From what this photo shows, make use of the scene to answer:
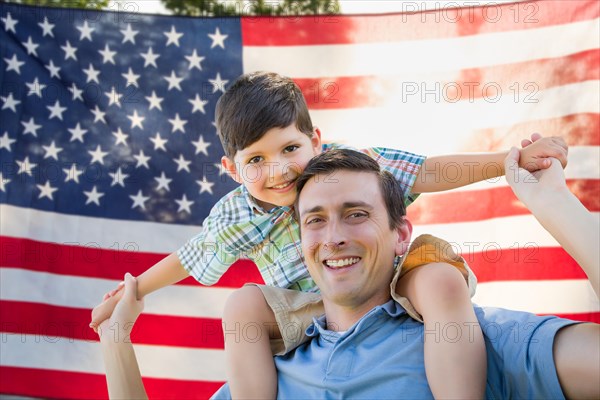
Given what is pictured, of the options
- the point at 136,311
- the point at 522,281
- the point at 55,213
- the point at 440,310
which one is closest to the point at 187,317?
the point at 55,213

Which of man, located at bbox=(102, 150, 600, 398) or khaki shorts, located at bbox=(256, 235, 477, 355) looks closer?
man, located at bbox=(102, 150, 600, 398)

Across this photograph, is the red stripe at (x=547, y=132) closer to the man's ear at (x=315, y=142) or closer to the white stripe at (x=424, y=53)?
the white stripe at (x=424, y=53)

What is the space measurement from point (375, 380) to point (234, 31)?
227 centimetres

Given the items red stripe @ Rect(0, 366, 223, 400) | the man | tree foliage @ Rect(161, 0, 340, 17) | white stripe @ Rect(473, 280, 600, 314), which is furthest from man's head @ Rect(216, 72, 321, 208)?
tree foliage @ Rect(161, 0, 340, 17)

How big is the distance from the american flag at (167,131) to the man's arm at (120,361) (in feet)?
4.04

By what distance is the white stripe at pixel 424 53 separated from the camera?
10.2 feet

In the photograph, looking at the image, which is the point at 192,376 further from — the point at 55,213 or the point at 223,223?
the point at 223,223

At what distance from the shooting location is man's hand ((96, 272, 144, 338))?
7.27 ft

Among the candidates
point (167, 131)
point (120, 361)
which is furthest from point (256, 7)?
point (120, 361)

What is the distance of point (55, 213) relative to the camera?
3.48 meters

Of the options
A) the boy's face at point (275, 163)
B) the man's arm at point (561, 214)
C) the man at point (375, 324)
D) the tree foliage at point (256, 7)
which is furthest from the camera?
the tree foliage at point (256, 7)

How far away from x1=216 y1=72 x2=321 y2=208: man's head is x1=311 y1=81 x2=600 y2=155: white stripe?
3.89 feet

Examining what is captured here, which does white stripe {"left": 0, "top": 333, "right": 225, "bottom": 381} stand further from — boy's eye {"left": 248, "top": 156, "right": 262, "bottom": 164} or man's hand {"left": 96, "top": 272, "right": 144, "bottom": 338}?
boy's eye {"left": 248, "top": 156, "right": 262, "bottom": 164}

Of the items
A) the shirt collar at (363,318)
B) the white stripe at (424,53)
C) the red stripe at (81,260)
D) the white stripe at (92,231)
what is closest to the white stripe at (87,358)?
the red stripe at (81,260)
